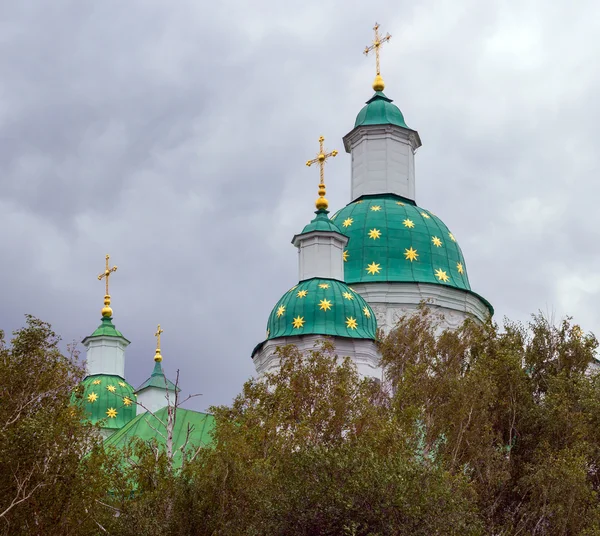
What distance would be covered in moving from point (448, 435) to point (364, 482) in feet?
18.4

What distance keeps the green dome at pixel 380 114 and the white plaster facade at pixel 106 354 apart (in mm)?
13830

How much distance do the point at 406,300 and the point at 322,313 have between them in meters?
5.94

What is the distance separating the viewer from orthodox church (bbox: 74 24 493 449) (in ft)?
114

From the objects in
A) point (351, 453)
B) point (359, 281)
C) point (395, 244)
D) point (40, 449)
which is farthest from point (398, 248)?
point (40, 449)

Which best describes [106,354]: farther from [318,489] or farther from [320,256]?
[318,489]

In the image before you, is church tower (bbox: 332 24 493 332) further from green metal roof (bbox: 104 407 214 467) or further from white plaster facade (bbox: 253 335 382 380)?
green metal roof (bbox: 104 407 214 467)

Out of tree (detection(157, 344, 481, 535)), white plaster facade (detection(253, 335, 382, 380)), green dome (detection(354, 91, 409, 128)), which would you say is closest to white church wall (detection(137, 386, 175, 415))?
green dome (detection(354, 91, 409, 128))

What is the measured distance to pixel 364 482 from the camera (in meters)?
21.2

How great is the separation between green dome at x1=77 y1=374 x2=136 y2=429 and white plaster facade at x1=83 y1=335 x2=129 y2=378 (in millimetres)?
798

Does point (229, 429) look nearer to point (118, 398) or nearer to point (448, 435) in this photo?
point (448, 435)

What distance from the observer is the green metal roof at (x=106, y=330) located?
168ft

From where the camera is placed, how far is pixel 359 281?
39906 millimetres

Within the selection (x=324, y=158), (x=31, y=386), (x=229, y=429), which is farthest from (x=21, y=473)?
(x=324, y=158)

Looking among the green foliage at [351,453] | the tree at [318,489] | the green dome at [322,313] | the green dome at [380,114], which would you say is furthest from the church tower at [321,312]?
the tree at [318,489]
